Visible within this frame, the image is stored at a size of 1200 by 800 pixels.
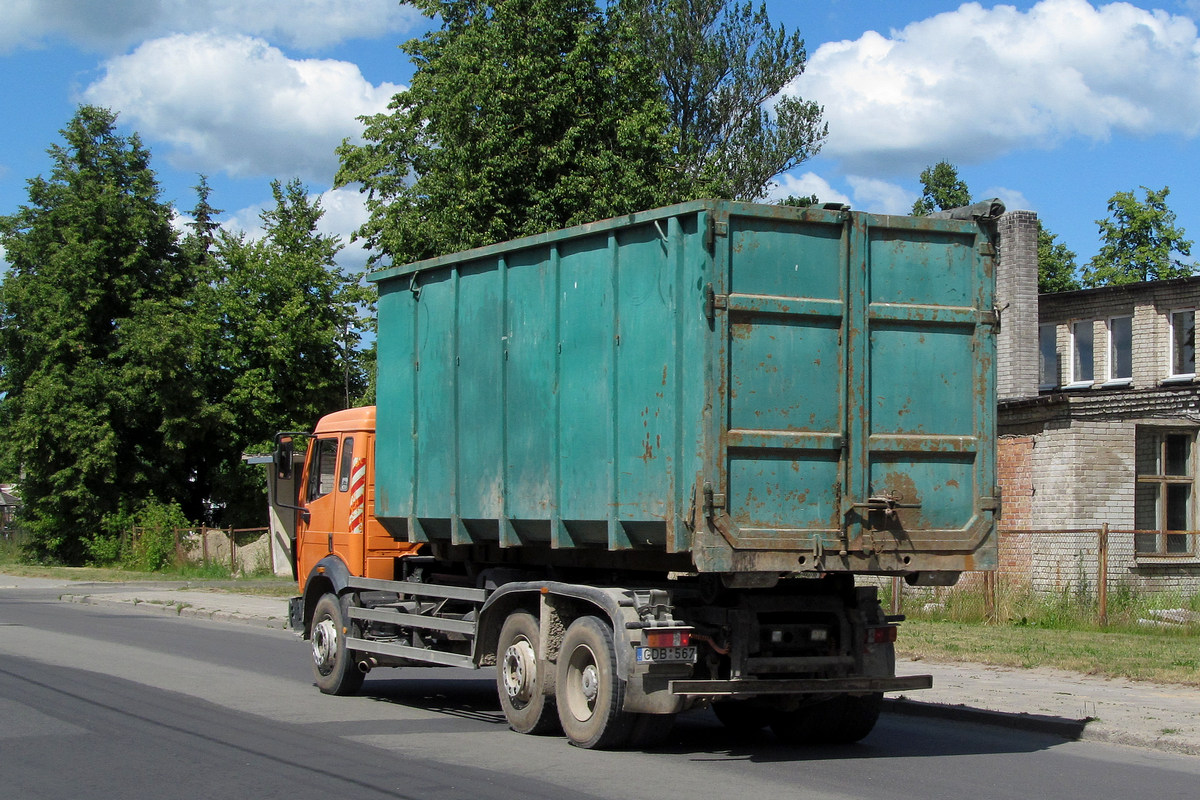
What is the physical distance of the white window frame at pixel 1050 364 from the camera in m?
31.3

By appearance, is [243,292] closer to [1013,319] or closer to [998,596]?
[1013,319]

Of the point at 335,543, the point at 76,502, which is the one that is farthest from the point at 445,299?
the point at 76,502

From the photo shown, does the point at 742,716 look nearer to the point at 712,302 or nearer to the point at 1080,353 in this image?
the point at 712,302

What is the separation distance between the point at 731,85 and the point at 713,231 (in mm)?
40154

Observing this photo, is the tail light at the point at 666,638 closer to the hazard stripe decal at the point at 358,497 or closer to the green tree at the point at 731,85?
the hazard stripe decal at the point at 358,497

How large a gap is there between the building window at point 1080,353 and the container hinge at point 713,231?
24.3m

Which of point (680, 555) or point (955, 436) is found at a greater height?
point (955, 436)

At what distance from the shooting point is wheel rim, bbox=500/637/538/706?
9.91 meters

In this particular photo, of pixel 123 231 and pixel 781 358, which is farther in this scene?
pixel 123 231

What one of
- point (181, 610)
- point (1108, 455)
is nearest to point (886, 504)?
point (1108, 455)

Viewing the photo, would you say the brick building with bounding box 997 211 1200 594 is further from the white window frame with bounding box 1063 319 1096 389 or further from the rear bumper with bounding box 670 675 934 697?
the rear bumper with bounding box 670 675 934 697

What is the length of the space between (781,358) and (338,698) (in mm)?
5795

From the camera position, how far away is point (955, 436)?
9.23 meters

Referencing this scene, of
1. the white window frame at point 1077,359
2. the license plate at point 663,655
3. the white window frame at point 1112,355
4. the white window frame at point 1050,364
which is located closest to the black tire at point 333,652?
the license plate at point 663,655
